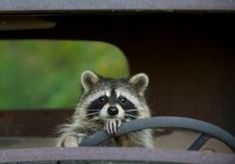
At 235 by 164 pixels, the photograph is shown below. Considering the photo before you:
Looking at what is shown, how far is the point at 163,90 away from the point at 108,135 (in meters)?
1.49

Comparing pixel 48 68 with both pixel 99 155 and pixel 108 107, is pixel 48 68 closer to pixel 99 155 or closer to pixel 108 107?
pixel 108 107

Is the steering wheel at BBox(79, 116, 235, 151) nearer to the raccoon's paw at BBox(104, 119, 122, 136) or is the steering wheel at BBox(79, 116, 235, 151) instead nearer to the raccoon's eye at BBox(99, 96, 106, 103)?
the raccoon's paw at BBox(104, 119, 122, 136)

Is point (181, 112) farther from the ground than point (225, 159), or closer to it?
farther from the ground

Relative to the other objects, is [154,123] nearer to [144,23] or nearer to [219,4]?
[219,4]

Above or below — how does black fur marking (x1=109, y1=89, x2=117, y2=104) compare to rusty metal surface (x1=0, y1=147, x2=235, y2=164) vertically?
above

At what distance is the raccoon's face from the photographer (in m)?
5.52

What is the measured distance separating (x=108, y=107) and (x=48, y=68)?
17.1ft

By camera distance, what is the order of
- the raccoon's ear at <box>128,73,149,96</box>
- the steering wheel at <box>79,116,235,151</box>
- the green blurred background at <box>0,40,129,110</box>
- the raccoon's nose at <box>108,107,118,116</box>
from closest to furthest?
the steering wheel at <box>79,116,235,151</box> < the raccoon's nose at <box>108,107,118,116</box> < the raccoon's ear at <box>128,73,149,96</box> < the green blurred background at <box>0,40,129,110</box>

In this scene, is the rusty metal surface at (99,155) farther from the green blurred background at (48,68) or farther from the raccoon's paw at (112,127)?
the green blurred background at (48,68)

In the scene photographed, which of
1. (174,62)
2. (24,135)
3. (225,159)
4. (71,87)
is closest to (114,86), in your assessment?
(174,62)

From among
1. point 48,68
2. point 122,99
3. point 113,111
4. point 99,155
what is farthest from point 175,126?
point 48,68

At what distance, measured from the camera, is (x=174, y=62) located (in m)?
6.06

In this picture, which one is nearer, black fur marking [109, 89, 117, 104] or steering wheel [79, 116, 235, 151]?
steering wheel [79, 116, 235, 151]

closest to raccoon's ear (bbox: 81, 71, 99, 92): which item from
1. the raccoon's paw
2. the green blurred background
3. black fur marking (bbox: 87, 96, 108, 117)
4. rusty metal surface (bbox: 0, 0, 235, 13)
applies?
black fur marking (bbox: 87, 96, 108, 117)
